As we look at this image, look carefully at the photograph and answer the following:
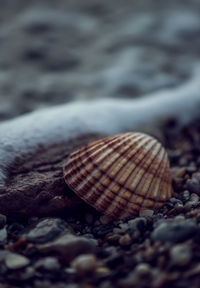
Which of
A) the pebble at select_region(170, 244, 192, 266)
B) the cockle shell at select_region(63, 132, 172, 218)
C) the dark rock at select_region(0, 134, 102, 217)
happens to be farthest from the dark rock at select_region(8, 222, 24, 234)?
the pebble at select_region(170, 244, 192, 266)

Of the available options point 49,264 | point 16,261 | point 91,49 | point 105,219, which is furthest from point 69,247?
point 91,49

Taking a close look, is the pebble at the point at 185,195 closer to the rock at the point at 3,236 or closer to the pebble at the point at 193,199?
the pebble at the point at 193,199

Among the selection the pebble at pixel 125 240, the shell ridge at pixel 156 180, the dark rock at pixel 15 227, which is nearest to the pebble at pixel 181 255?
the pebble at pixel 125 240

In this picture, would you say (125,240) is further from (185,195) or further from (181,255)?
(185,195)

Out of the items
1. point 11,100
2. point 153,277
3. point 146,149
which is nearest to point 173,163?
point 146,149

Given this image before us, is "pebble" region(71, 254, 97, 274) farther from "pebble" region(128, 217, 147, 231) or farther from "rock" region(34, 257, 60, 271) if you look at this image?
"pebble" region(128, 217, 147, 231)

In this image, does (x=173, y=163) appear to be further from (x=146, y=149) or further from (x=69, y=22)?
(x=69, y=22)
